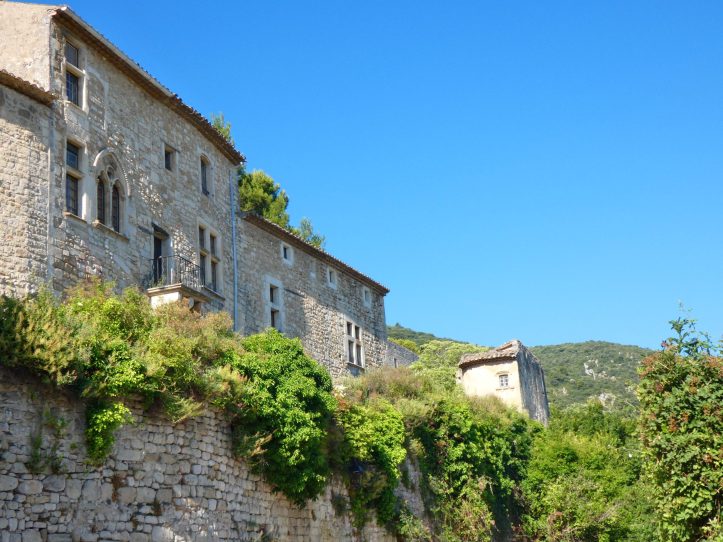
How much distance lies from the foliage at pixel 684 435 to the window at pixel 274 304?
15.5 metres

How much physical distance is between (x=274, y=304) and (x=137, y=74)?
9.99 metres

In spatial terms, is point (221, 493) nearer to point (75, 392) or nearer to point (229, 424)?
point (229, 424)

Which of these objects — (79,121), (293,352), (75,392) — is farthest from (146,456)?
(79,121)

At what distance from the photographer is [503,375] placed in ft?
141

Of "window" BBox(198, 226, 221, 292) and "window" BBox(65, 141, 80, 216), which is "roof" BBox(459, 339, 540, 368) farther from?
"window" BBox(65, 141, 80, 216)

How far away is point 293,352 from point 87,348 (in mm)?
6060

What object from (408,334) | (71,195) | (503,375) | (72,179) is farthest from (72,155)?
(408,334)

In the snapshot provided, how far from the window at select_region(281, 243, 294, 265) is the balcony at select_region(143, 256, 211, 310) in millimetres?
6400

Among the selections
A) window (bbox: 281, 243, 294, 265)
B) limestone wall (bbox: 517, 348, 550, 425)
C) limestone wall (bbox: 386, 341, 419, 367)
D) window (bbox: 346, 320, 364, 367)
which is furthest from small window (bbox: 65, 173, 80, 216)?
limestone wall (bbox: 517, 348, 550, 425)

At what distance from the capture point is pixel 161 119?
26.5m

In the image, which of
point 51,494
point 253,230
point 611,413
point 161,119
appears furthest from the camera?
point 611,413

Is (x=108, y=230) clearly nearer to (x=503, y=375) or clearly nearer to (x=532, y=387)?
(x=503, y=375)

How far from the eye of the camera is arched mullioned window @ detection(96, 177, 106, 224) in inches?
896

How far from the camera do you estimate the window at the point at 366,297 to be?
3916 centimetres
